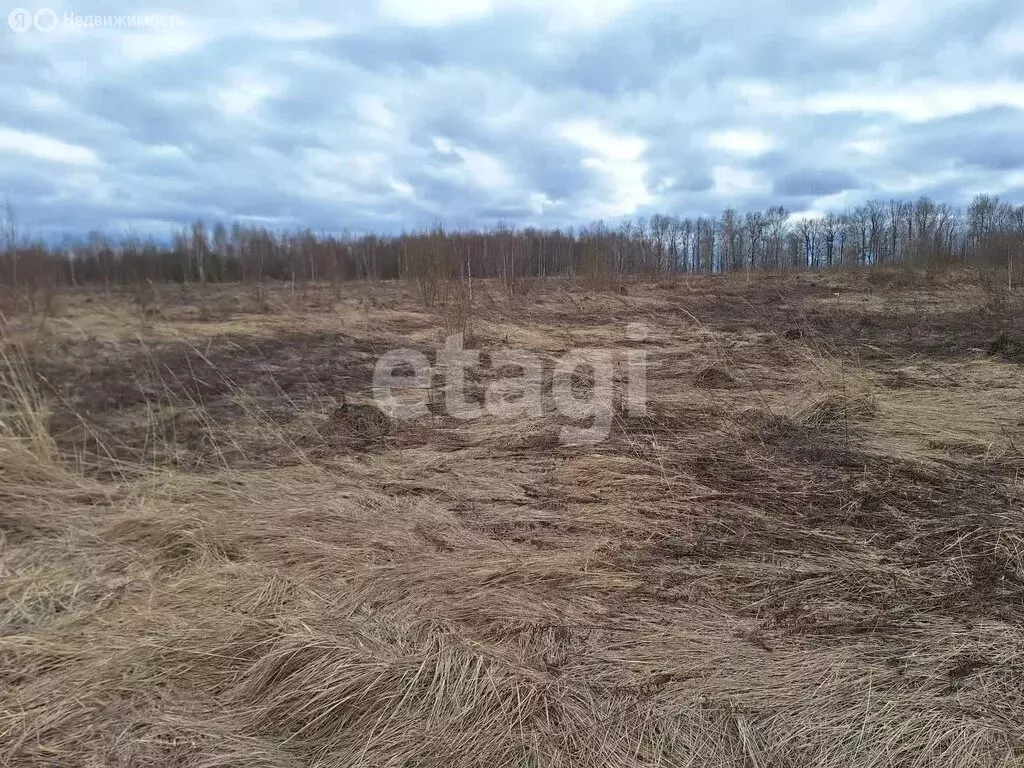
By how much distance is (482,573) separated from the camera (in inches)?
100

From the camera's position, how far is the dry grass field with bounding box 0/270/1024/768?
1733 mm

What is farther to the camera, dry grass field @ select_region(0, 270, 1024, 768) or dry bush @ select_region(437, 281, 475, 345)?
dry bush @ select_region(437, 281, 475, 345)

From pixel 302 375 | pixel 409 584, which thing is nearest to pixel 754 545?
pixel 409 584

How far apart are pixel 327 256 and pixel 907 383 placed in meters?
10.2

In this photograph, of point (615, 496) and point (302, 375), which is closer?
point (615, 496)

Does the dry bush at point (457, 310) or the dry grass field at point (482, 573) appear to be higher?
the dry bush at point (457, 310)

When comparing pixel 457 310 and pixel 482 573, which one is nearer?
pixel 482 573

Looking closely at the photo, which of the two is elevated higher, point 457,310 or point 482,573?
point 457,310

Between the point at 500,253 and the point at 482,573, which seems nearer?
the point at 482,573

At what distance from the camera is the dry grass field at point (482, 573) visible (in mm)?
1733

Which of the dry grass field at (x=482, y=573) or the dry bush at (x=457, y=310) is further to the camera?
the dry bush at (x=457, y=310)

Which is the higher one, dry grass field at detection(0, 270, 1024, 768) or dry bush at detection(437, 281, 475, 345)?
dry bush at detection(437, 281, 475, 345)

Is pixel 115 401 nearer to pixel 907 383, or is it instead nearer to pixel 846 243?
pixel 907 383

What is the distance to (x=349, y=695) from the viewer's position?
5.94 feet
